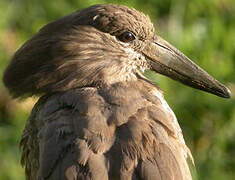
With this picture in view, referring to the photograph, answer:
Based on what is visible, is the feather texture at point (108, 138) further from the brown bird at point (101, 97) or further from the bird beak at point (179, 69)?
the bird beak at point (179, 69)

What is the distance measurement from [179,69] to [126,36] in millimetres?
386

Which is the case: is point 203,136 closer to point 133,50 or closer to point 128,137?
point 133,50

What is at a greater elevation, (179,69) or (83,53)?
(83,53)

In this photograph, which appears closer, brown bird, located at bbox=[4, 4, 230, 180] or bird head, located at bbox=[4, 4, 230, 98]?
brown bird, located at bbox=[4, 4, 230, 180]

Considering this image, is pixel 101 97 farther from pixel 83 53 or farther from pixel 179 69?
pixel 179 69

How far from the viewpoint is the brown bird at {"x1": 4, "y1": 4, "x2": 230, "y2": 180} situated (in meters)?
4.74

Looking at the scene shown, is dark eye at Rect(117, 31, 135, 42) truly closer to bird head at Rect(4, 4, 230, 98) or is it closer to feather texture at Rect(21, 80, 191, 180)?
bird head at Rect(4, 4, 230, 98)

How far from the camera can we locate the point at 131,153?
4.73 m

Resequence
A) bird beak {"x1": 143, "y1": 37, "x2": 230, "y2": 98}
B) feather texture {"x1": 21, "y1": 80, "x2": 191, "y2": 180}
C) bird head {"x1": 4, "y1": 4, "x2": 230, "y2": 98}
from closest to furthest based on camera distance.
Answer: feather texture {"x1": 21, "y1": 80, "x2": 191, "y2": 180} < bird head {"x1": 4, "y1": 4, "x2": 230, "y2": 98} < bird beak {"x1": 143, "y1": 37, "x2": 230, "y2": 98}

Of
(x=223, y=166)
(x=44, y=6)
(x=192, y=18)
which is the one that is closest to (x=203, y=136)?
(x=223, y=166)

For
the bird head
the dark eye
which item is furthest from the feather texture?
the dark eye

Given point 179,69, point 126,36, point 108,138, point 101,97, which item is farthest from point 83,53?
point 108,138

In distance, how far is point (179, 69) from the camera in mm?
5520

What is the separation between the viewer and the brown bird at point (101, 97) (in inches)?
187
